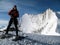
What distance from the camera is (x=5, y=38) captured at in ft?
46.2

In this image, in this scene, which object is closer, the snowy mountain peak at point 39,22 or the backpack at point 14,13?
the backpack at point 14,13

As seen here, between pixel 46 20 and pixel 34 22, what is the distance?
7.97ft

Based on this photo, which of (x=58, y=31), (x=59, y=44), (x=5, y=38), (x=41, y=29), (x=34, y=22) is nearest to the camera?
(x=59, y=44)

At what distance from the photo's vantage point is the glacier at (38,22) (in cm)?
3597

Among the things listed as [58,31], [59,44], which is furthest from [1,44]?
[58,31]

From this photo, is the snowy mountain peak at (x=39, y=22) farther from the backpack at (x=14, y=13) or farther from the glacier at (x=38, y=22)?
the backpack at (x=14, y=13)

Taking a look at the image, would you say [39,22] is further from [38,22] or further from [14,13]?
[14,13]

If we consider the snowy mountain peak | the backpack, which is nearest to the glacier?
the snowy mountain peak

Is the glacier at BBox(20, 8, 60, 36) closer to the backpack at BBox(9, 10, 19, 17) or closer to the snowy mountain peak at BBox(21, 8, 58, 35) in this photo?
the snowy mountain peak at BBox(21, 8, 58, 35)

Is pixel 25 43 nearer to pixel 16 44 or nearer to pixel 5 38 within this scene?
pixel 16 44

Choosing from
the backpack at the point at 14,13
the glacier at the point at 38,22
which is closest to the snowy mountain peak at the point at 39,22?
the glacier at the point at 38,22

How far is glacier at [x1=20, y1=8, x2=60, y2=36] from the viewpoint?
35969 mm

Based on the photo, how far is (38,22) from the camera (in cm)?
3888

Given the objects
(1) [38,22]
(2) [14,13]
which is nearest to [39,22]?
(1) [38,22]
